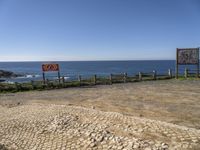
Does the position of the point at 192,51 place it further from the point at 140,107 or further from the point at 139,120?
the point at 139,120

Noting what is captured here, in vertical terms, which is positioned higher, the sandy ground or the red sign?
the red sign

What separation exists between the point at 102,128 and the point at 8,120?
5.41 meters

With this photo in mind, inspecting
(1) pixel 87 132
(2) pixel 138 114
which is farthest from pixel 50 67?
(1) pixel 87 132

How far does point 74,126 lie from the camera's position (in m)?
10.1

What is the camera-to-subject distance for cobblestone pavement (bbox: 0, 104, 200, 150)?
772 centimetres

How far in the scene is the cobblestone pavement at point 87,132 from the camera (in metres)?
7.72

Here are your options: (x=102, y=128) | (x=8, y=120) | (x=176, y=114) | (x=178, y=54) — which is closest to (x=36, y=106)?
(x=8, y=120)

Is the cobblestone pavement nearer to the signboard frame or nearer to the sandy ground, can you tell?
the sandy ground

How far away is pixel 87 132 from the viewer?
930 cm

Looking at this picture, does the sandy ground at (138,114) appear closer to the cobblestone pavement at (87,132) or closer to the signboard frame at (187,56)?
the cobblestone pavement at (87,132)

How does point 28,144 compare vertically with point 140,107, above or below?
below

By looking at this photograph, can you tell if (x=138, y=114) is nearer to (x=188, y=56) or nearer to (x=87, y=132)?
(x=87, y=132)

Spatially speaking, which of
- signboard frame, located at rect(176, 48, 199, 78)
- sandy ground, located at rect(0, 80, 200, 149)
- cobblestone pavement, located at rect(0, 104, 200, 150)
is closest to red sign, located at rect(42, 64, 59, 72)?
sandy ground, located at rect(0, 80, 200, 149)

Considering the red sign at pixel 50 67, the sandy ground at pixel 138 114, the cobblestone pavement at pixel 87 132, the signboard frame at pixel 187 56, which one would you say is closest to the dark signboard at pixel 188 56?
the signboard frame at pixel 187 56
